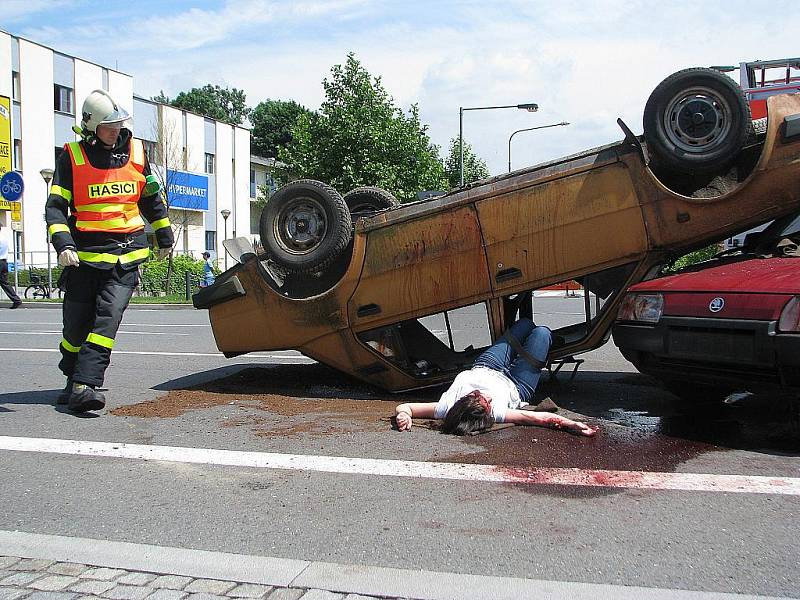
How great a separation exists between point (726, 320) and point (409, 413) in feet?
6.82

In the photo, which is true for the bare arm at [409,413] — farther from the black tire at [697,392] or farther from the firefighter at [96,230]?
the firefighter at [96,230]

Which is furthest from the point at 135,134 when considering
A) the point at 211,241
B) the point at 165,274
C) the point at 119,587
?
the point at 119,587

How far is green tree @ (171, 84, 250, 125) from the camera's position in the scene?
79312 mm

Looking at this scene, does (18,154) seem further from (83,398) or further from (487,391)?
(487,391)

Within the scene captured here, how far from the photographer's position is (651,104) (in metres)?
5.47

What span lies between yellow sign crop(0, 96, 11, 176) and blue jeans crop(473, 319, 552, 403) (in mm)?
27831

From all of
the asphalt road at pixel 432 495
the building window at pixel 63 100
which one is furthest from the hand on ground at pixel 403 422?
the building window at pixel 63 100

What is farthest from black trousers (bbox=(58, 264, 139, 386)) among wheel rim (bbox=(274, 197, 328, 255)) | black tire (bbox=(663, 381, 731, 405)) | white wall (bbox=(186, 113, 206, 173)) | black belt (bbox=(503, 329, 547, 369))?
white wall (bbox=(186, 113, 206, 173))

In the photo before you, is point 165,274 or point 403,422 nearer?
point 403,422

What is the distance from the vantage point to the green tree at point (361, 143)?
79.0 feet

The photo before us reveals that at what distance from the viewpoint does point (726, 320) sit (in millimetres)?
4551

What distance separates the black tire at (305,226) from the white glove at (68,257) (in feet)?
4.59

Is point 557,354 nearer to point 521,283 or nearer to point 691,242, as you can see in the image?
point 521,283

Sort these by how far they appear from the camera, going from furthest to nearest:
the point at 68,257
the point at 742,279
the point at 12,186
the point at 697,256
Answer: the point at 12,186
the point at 697,256
the point at 68,257
the point at 742,279
